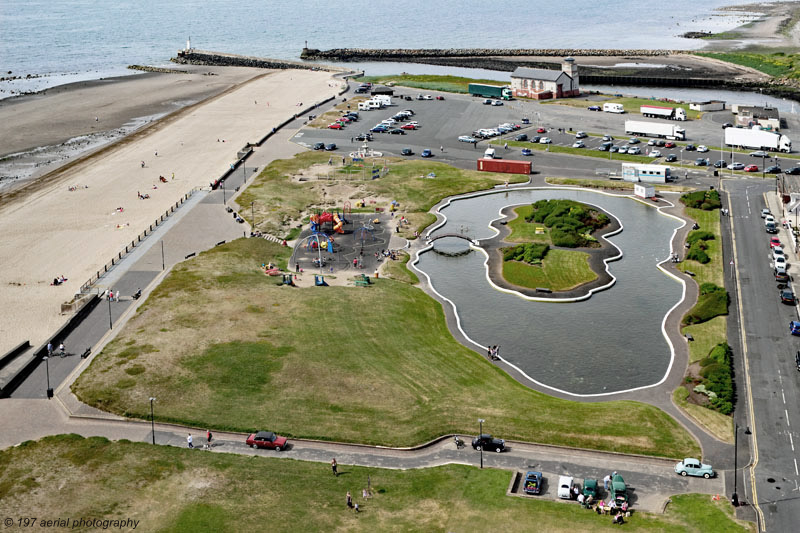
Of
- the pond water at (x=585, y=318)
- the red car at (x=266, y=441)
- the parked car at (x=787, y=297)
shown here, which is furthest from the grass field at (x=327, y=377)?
the parked car at (x=787, y=297)

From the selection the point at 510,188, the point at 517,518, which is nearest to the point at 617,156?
the point at 510,188

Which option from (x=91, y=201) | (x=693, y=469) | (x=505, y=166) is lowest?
(x=693, y=469)

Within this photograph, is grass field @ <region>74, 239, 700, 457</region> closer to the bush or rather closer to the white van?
the bush

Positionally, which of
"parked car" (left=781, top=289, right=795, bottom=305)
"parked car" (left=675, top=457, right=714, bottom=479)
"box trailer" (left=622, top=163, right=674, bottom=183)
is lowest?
"parked car" (left=675, top=457, right=714, bottom=479)

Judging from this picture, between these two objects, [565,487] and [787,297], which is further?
[787,297]

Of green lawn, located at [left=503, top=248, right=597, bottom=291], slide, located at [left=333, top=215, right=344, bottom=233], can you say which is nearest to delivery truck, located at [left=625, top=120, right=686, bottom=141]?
green lawn, located at [left=503, top=248, right=597, bottom=291]

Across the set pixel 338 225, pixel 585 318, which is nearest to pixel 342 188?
pixel 338 225

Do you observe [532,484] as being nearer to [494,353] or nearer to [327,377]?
[494,353]
